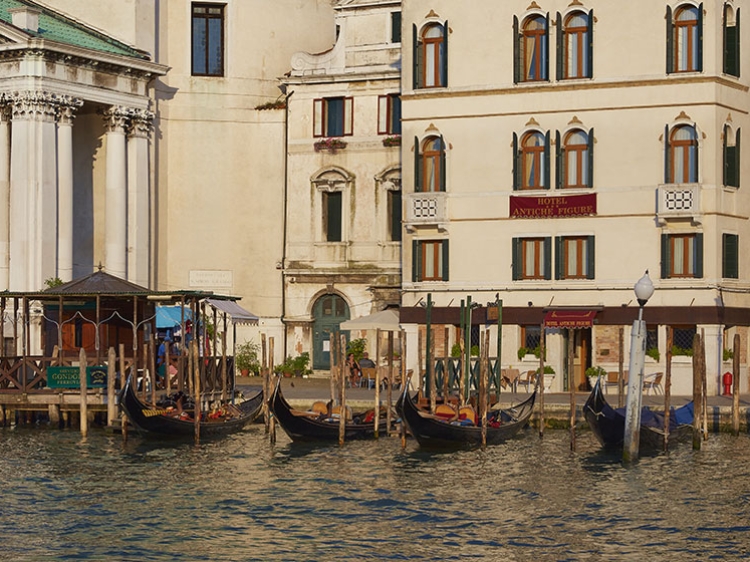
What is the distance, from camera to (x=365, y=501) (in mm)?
31062

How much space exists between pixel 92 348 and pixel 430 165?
9618mm

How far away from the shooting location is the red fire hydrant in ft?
141

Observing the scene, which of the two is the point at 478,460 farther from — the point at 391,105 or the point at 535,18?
the point at 391,105

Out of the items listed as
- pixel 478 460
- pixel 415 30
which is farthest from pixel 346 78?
pixel 478 460

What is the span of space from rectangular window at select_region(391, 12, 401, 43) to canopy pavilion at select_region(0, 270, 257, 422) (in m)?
9.44

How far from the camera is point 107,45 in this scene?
50.8m

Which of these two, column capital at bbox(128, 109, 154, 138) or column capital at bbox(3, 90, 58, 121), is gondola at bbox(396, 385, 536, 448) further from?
A: column capital at bbox(128, 109, 154, 138)

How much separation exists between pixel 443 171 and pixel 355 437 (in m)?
8.59

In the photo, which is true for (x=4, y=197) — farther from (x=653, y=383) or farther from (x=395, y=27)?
(x=653, y=383)

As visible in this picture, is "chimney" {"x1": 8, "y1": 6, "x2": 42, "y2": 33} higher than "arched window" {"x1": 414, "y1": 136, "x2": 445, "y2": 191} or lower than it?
higher

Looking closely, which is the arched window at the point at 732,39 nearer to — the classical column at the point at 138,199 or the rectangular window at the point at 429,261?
the rectangular window at the point at 429,261

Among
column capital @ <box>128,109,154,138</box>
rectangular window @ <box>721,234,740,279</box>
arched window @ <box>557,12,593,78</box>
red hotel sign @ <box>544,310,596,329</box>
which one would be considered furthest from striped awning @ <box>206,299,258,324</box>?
rectangular window @ <box>721,234,740,279</box>

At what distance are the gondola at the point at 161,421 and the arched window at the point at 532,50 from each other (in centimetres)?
1097

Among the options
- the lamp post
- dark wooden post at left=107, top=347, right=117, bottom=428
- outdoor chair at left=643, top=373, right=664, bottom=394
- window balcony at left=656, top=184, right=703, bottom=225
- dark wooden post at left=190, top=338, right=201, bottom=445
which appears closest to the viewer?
the lamp post
